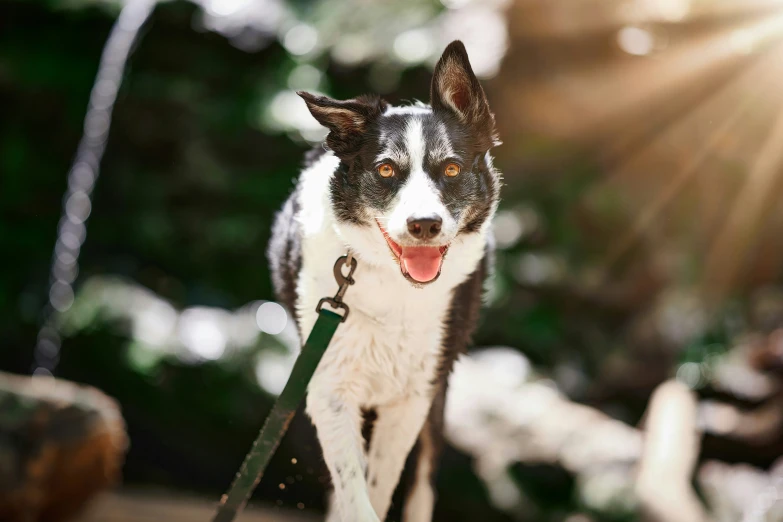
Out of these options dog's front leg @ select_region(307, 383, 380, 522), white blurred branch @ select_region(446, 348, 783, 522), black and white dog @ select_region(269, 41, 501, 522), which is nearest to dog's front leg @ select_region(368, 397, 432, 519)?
black and white dog @ select_region(269, 41, 501, 522)

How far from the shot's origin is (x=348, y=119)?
9.11 ft

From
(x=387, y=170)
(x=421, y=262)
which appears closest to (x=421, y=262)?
(x=421, y=262)

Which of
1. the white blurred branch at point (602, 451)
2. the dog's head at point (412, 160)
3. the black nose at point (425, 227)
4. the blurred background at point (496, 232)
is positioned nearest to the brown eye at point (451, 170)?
the dog's head at point (412, 160)

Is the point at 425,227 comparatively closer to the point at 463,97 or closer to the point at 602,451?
the point at 463,97

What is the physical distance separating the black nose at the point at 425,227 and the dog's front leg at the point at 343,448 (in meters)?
0.73

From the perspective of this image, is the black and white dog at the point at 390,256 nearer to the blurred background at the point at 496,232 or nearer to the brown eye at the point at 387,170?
the brown eye at the point at 387,170

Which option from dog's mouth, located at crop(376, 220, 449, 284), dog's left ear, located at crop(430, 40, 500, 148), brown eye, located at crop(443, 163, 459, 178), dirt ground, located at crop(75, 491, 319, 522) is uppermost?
dog's left ear, located at crop(430, 40, 500, 148)

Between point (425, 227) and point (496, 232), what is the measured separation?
5.32 metres

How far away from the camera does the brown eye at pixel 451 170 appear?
8.86 ft

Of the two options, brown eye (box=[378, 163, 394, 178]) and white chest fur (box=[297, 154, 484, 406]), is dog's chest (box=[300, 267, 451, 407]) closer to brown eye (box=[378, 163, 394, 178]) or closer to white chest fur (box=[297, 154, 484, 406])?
white chest fur (box=[297, 154, 484, 406])

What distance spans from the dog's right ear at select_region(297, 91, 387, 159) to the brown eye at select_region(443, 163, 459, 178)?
Result: 32 cm

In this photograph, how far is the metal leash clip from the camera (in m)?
2.68

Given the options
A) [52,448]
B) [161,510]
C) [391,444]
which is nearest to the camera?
[391,444]

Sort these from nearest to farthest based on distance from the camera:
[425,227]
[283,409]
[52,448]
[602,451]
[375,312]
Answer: [425,227], [283,409], [375,312], [52,448], [602,451]
